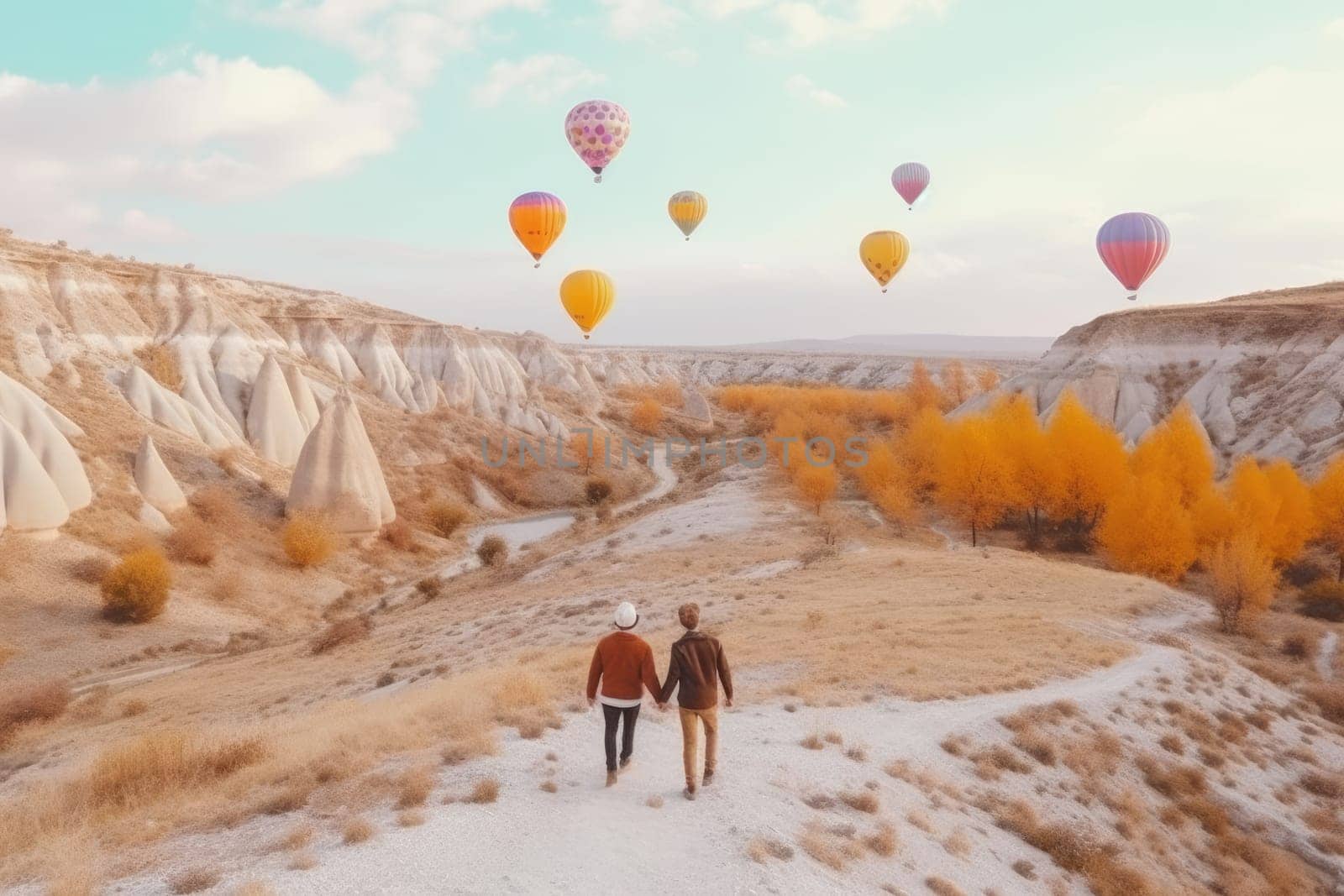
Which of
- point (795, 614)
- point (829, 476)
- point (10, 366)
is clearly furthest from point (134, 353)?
point (795, 614)

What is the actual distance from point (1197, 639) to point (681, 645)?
62.4ft

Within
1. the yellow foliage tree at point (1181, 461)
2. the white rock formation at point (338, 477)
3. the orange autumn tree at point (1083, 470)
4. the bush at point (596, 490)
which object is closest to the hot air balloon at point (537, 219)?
the white rock formation at point (338, 477)

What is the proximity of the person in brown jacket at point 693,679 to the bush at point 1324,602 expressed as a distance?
28247 millimetres

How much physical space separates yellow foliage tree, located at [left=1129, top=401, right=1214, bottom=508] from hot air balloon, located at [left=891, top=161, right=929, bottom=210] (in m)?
18.9

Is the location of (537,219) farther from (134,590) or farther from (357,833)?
(357,833)

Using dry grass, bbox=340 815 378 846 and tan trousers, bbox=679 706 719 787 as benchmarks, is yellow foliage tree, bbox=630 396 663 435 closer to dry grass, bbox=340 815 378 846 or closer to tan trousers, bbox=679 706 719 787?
tan trousers, bbox=679 706 719 787

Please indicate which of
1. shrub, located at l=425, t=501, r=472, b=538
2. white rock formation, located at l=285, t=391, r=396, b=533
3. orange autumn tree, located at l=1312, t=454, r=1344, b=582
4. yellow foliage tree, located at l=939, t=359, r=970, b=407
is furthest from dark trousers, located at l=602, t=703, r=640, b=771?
yellow foliage tree, located at l=939, t=359, r=970, b=407

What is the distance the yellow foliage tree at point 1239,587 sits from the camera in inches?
906

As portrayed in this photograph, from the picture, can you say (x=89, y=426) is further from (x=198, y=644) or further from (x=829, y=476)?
(x=829, y=476)

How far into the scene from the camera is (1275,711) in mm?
16156

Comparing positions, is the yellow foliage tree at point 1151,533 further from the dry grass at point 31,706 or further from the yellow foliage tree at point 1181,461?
the dry grass at point 31,706

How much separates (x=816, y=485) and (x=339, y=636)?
24805 mm

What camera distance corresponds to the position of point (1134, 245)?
37.6m

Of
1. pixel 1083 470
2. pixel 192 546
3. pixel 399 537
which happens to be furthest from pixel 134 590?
pixel 1083 470
